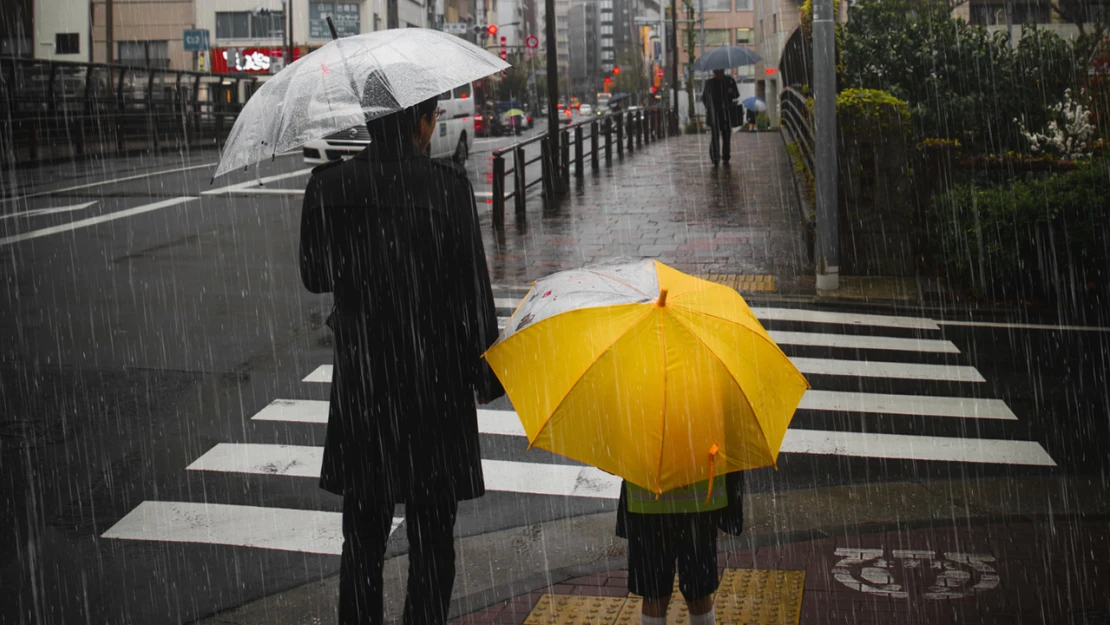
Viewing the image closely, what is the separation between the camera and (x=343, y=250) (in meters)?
3.23

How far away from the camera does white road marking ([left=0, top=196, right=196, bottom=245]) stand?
1404 centimetres

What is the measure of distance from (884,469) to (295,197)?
1477 cm

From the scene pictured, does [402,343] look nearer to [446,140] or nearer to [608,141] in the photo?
[446,140]

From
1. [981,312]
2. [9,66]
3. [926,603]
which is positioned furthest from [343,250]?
[9,66]

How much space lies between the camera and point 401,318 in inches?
129

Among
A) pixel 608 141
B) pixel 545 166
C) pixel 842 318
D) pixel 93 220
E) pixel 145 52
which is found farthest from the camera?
pixel 145 52

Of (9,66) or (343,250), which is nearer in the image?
(343,250)

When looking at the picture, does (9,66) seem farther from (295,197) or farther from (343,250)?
(343,250)

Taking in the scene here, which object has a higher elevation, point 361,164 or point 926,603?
point 361,164

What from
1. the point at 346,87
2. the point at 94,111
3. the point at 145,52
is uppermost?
the point at 145,52

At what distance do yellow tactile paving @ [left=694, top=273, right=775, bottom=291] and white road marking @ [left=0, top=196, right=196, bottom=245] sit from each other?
878cm

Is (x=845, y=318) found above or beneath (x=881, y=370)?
above

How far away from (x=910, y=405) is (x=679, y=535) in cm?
462

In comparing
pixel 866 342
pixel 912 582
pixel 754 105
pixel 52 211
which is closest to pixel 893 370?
pixel 866 342
